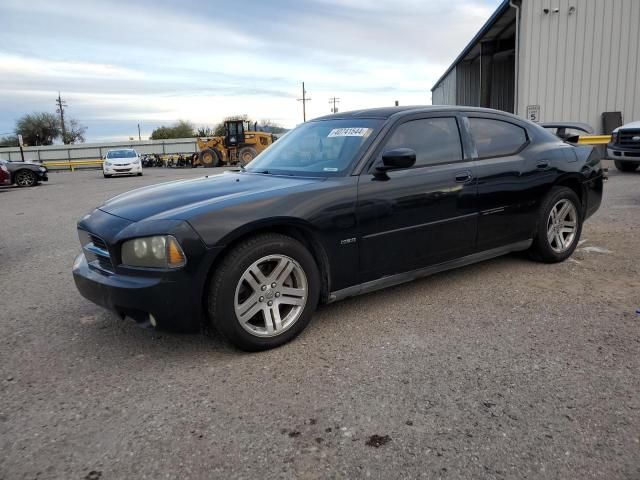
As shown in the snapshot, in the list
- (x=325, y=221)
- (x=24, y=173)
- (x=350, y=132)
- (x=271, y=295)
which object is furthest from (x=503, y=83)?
(x=271, y=295)

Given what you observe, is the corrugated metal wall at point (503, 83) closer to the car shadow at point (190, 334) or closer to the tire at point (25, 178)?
the tire at point (25, 178)

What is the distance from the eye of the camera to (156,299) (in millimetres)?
2824

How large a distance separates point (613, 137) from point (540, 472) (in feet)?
42.2

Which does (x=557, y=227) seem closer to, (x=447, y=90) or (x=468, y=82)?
(x=468, y=82)

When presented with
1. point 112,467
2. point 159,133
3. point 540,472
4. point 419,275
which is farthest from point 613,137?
point 159,133

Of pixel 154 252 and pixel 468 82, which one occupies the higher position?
pixel 468 82

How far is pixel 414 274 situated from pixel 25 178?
19301mm

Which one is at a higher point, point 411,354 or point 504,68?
point 504,68

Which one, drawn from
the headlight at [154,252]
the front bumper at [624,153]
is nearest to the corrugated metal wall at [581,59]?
the front bumper at [624,153]

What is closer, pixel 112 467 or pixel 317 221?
pixel 112 467

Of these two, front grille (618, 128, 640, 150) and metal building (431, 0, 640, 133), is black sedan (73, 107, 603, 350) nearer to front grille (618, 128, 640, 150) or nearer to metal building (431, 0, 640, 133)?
front grille (618, 128, 640, 150)

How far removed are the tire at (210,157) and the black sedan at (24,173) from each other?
10.7m

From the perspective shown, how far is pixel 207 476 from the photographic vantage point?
2.01 meters

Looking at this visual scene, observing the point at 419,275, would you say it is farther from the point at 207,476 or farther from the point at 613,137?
the point at 613,137
